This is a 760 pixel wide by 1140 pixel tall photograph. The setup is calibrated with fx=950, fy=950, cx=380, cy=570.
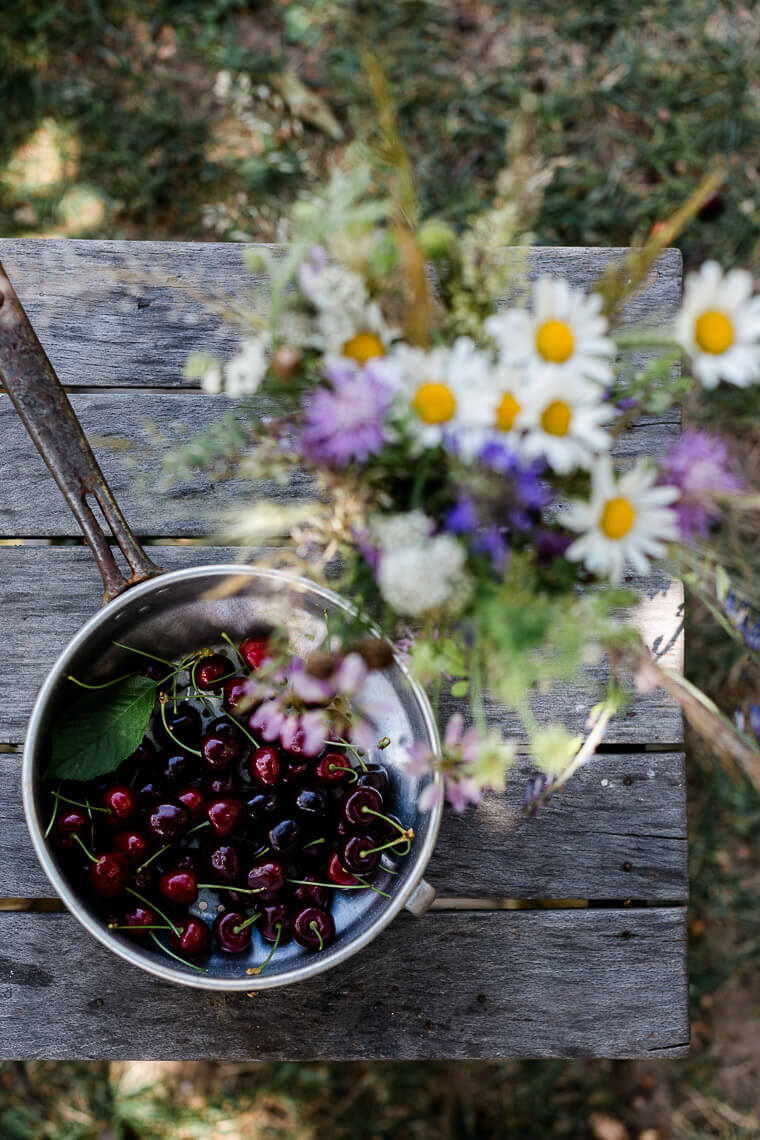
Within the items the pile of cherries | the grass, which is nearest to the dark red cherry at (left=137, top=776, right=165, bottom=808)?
the pile of cherries

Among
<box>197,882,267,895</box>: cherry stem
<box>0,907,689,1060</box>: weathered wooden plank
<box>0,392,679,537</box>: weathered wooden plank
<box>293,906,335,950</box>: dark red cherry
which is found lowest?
<box>0,907,689,1060</box>: weathered wooden plank

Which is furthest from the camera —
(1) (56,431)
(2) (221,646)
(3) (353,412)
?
(2) (221,646)

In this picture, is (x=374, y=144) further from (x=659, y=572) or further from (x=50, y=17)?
(x=50, y=17)

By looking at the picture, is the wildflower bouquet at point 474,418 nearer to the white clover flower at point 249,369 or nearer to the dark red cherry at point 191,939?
the white clover flower at point 249,369

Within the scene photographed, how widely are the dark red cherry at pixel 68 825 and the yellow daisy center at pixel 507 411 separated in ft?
1.87

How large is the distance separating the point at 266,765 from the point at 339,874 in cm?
12

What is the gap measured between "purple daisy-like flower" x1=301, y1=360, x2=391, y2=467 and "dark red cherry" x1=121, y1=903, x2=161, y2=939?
53cm

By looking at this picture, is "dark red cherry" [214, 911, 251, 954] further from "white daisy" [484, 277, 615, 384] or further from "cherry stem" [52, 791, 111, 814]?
"white daisy" [484, 277, 615, 384]

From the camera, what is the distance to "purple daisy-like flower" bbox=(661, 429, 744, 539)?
561mm

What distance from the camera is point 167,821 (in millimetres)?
864

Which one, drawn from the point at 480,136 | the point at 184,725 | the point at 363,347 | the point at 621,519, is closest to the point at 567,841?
the point at 184,725

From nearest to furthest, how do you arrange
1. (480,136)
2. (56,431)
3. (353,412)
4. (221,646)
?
(353,412) → (56,431) → (221,646) → (480,136)

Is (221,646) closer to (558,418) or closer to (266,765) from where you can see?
(266,765)

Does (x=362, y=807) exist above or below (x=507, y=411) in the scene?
below
